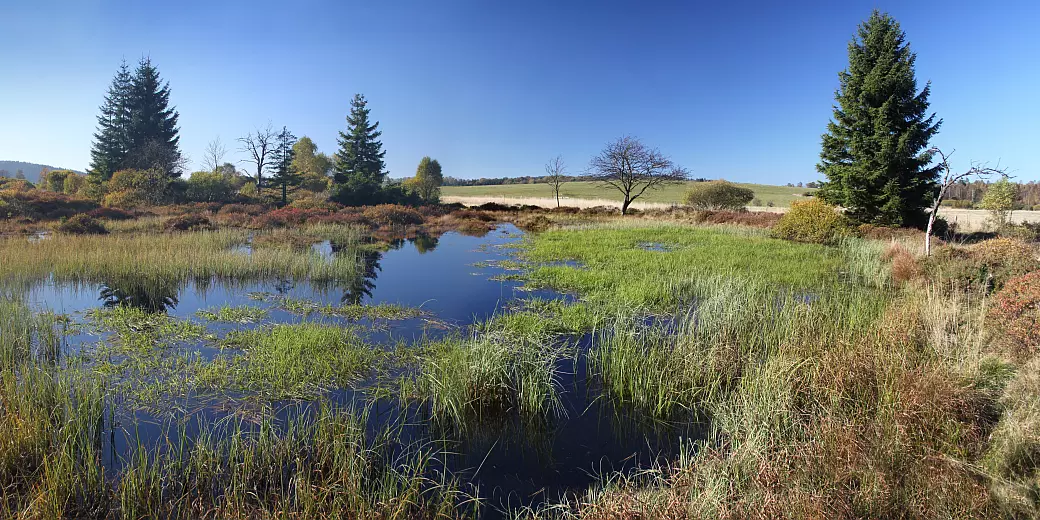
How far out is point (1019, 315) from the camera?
5266 millimetres

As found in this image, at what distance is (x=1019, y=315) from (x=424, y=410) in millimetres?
6902

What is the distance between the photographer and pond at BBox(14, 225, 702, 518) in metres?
3.85

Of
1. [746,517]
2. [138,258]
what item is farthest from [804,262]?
[138,258]

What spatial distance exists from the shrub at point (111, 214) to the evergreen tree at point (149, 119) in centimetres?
1713

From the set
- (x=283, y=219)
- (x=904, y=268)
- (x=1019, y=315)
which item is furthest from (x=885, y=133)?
(x=283, y=219)

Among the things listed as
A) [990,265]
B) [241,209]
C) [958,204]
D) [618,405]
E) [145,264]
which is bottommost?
[618,405]

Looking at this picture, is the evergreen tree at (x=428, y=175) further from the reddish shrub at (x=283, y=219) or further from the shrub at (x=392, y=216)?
the reddish shrub at (x=283, y=219)

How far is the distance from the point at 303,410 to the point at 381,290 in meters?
6.05

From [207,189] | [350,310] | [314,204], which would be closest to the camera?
[350,310]

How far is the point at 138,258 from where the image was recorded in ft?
37.1

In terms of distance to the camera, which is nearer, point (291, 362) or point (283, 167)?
point (291, 362)

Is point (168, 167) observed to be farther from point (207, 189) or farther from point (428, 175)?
point (428, 175)

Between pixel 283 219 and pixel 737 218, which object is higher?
pixel 737 218

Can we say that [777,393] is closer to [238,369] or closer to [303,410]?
[303,410]
